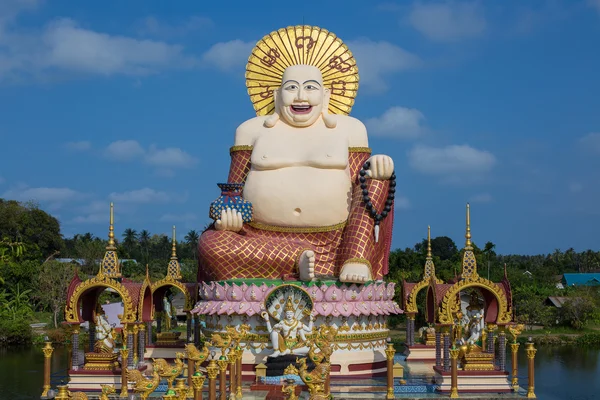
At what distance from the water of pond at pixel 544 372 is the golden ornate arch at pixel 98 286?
3.11 m

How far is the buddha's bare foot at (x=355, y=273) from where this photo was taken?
1285 centimetres

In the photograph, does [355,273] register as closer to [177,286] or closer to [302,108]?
[302,108]

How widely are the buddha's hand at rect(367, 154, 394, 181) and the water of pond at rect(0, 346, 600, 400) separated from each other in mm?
4338

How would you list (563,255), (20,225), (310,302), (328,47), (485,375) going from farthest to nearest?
(563,255)
(20,225)
(328,47)
(310,302)
(485,375)

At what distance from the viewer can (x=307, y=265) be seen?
12695mm

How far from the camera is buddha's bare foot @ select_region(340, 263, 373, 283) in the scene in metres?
12.9

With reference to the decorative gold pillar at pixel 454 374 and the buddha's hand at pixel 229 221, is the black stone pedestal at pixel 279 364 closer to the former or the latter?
the decorative gold pillar at pixel 454 374

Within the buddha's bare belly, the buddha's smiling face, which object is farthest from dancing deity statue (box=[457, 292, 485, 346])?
the buddha's smiling face

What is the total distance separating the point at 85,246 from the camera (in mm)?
40781

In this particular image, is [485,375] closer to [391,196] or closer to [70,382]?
[391,196]

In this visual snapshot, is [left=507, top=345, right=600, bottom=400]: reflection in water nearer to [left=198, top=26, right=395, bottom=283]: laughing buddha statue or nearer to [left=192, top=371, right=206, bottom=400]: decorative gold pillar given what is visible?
[left=198, top=26, right=395, bottom=283]: laughing buddha statue

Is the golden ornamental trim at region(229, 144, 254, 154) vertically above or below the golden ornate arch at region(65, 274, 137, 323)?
above

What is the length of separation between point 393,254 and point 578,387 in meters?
18.3

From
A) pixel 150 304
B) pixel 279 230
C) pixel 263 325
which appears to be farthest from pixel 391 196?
pixel 150 304
